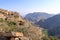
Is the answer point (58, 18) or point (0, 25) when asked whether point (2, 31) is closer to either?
point (0, 25)

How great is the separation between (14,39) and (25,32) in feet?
6.19

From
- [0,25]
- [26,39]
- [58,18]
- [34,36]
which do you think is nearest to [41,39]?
[34,36]

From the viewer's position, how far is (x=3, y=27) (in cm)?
1388

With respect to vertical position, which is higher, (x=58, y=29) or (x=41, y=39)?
(x=41, y=39)

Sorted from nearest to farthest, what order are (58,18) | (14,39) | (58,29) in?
(14,39) → (58,29) → (58,18)

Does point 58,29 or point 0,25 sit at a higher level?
point 0,25

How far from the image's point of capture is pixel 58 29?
248ft

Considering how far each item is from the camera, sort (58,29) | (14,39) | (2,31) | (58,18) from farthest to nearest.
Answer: (58,18)
(58,29)
(2,31)
(14,39)

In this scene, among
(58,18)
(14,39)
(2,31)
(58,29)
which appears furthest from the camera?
(58,18)

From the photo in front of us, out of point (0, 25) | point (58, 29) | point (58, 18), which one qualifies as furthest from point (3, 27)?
point (58, 18)

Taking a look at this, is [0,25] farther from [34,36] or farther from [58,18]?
[58,18]

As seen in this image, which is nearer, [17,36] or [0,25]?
[17,36]

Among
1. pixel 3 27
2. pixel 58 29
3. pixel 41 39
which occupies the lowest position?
pixel 58 29

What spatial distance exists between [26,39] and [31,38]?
851 millimetres
